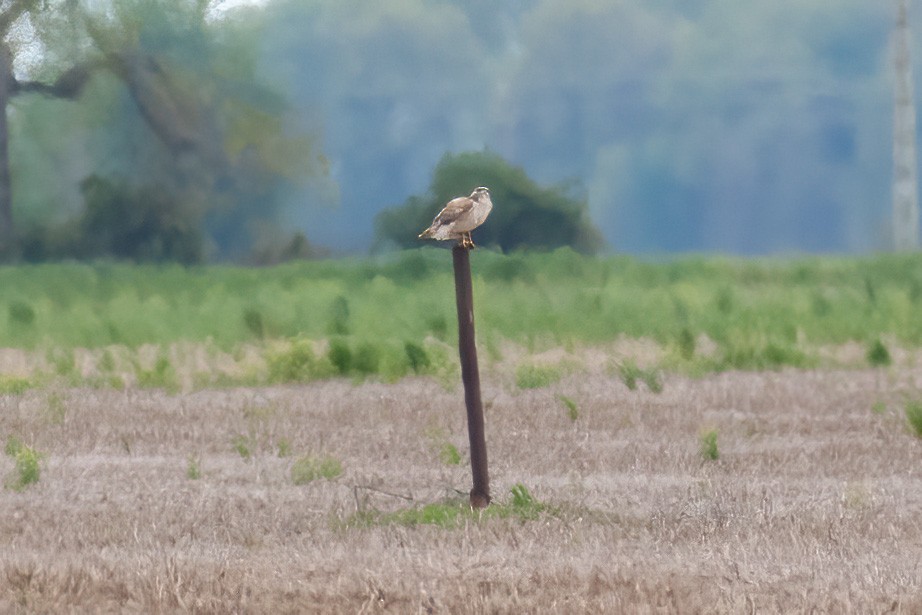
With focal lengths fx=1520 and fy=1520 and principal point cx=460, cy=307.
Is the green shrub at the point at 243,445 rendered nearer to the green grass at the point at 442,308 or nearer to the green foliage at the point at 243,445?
the green foliage at the point at 243,445

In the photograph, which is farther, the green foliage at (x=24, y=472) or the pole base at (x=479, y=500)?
the green foliage at (x=24, y=472)

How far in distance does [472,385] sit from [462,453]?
2.20 meters

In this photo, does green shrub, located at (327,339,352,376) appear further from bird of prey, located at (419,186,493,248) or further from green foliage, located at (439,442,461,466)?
bird of prey, located at (419,186,493,248)

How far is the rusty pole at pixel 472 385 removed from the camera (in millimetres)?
7391

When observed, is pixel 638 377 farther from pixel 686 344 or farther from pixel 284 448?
pixel 284 448

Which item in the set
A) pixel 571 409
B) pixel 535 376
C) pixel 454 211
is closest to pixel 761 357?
pixel 535 376

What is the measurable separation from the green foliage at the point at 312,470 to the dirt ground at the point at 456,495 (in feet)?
0.29

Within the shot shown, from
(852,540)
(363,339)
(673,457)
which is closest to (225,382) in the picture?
(363,339)

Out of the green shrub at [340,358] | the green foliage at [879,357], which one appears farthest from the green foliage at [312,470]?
the green foliage at [879,357]

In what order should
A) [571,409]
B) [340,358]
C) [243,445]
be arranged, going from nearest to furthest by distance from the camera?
1. [243,445]
2. [571,409]
3. [340,358]

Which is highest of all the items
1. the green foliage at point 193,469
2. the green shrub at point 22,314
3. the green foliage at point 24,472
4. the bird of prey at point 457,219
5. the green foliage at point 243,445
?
the bird of prey at point 457,219

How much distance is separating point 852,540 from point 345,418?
553 centimetres

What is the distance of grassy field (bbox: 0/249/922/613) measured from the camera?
5773 millimetres

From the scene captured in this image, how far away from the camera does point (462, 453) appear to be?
968 centimetres
